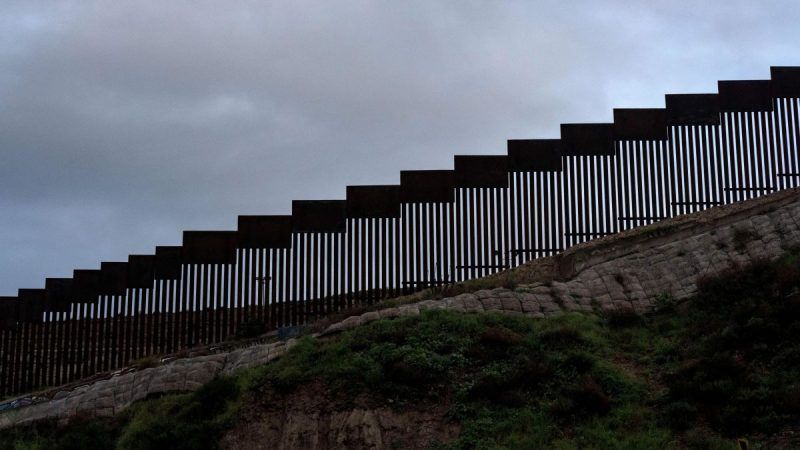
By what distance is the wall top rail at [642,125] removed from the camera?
31.1 metres

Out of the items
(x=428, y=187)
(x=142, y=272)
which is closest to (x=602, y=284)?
(x=428, y=187)

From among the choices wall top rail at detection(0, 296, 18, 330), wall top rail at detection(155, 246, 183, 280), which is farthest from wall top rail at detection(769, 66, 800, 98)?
wall top rail at detection(0, 296, 18, 330)

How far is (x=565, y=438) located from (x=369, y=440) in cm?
442

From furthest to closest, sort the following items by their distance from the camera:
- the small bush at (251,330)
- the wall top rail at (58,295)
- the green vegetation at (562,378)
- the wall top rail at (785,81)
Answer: the wall top rail at (58,295)
the wall top rail at (785,81)
the small bush at (251,330)
the green vegetation at (562,378)

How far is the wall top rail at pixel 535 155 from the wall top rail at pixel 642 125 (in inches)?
88.4

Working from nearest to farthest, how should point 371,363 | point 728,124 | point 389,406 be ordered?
point 389,406
point 371,363
point 728,124

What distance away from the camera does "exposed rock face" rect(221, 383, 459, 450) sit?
2016cm

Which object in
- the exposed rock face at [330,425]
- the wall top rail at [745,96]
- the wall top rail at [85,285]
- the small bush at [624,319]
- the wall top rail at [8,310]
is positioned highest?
the wall top rail at [745,96]

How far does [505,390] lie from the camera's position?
21172 mm

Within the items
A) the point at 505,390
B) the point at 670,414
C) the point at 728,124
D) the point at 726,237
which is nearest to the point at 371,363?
the point at 505,390

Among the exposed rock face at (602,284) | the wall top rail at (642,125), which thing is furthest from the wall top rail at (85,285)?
the wall top rail at (642,125)

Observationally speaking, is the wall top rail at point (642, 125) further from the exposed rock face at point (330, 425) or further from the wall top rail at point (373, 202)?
the exposed rock face at point (330, 425)

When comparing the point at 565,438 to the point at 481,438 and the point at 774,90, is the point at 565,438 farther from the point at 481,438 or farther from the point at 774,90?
the point at 774,90

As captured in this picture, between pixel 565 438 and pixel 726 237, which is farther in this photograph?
pixel 726 237
